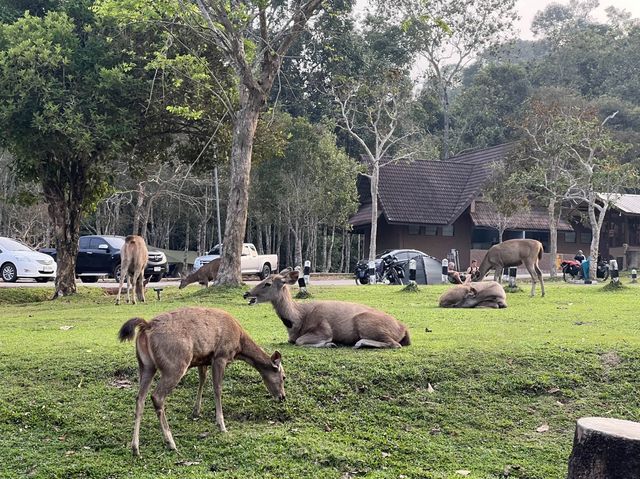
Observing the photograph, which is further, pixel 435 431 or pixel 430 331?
pixel 430 331

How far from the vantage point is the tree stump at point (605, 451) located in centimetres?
618

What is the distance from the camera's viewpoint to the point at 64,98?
21.8 meters

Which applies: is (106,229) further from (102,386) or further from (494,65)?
(102,386)

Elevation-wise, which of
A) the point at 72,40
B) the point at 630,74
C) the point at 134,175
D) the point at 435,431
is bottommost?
the point at 435,431

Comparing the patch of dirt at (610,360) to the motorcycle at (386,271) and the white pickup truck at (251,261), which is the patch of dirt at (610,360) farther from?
the white pickup truck at (251,261)

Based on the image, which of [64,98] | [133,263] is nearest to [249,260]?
[64,98]

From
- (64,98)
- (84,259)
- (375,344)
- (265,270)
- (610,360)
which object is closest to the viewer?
(610,360)

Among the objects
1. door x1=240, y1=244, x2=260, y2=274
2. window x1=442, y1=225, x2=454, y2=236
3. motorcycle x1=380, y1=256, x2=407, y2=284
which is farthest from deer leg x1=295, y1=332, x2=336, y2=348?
window x1=442, y1=225, x2=454, y2=236

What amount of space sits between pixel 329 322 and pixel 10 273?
67.7 ft

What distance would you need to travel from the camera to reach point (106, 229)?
4628 cm

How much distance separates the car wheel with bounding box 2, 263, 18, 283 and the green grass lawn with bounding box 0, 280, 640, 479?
1760cm

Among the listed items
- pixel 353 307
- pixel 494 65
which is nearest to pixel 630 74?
pixel 494 65

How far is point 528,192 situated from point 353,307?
2904 centimetres

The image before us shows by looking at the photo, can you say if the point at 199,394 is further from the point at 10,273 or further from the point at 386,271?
the point at 10,273
